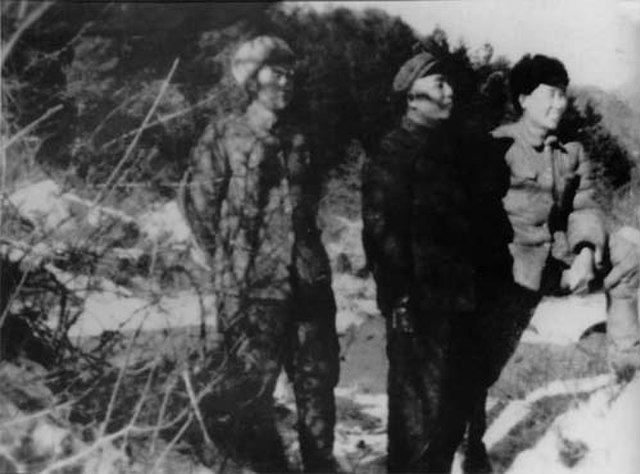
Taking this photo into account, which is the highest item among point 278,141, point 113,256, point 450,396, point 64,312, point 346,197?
point 278,141

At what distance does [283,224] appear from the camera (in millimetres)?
2457

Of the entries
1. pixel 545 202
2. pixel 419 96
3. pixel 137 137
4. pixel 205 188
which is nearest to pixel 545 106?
pixel 545 202

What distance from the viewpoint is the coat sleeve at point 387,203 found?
8.02 ft

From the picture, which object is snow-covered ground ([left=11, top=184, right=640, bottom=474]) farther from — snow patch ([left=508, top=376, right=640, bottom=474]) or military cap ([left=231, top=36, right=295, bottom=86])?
military cap ([left=231, top=36, right=295, bottom=86])

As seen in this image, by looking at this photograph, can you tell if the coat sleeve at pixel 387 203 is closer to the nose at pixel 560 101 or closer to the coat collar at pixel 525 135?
the coat collar at pixel 525 135

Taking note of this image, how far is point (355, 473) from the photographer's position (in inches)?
98.2

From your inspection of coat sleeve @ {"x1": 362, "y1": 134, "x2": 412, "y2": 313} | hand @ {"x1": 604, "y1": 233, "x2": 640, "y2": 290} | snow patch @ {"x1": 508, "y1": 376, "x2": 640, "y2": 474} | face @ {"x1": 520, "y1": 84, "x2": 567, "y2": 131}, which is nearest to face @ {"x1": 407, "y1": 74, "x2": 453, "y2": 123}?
coat sleeve @ {"x1": 362, "y1": 134, "x2": 412, "y2": 313}

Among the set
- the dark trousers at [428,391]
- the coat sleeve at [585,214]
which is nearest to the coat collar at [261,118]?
the dark trousers at [428,391]

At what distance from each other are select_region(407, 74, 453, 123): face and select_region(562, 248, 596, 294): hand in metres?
0.56

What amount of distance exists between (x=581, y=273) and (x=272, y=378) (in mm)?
929

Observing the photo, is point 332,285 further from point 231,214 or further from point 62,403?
point 62,403

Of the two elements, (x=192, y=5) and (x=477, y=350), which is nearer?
(x=192, y=5)

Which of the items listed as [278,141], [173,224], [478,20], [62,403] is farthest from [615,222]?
[62,403]

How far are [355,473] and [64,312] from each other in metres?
0.92
